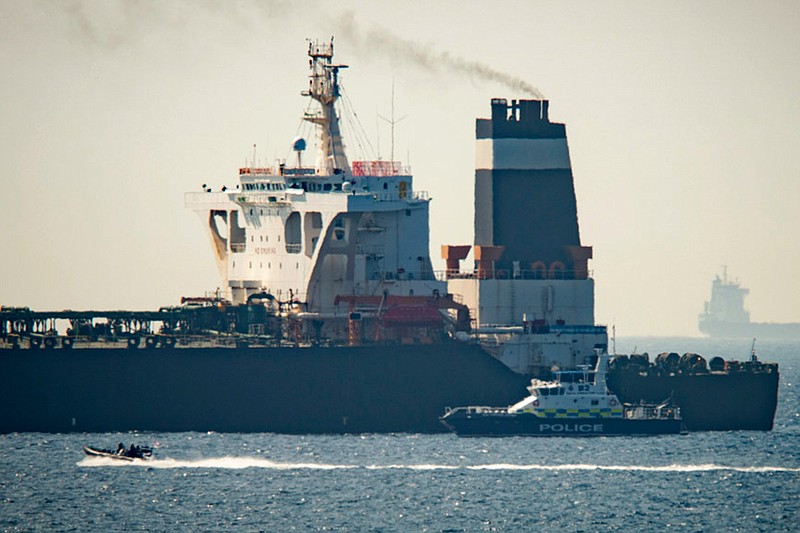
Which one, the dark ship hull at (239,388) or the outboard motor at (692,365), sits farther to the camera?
the outboard motor at (692,365)

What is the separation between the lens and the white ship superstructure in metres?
105

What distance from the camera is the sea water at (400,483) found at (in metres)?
76.9

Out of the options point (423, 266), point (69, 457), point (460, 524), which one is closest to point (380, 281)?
point (423, 266)

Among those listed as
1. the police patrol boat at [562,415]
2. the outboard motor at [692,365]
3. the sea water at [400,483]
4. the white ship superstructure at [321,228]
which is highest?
the white ship superstructure at [321,228]

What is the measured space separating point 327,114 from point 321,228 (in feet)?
21.7

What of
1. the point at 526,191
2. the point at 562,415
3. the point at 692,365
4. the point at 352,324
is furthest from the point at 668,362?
the point at 352,324

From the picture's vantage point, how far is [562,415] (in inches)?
3888

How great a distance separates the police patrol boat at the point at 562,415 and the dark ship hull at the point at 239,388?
7.63 ft

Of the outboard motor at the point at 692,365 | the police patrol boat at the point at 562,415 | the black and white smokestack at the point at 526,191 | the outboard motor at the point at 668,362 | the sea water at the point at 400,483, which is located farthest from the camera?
the black and white smokestack at the point at 526,191

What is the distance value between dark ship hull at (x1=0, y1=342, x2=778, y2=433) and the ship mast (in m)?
12.4

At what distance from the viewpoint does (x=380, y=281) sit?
106875 millimetres

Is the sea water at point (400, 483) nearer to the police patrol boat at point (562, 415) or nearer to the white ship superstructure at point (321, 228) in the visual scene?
the police patrol boat at point (562, 415)

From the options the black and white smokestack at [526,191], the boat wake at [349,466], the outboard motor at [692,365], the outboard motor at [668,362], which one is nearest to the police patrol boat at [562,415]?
the outboard motor at [668,362]

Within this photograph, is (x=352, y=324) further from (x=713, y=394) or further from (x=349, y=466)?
(x=713, y=394)
